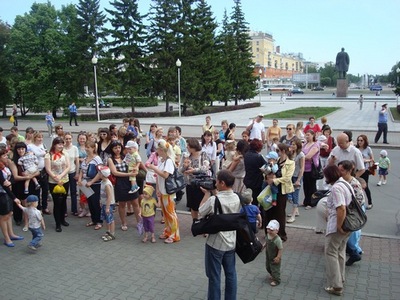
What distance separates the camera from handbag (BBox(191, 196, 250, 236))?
4.46 metres

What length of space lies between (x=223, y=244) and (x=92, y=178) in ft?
13.4

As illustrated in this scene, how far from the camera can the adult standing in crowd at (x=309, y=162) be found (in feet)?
29.5

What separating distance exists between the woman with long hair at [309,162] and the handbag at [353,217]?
370 cm

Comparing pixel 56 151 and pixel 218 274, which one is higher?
pixel 56 151

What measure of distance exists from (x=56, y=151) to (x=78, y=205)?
2.07 metres

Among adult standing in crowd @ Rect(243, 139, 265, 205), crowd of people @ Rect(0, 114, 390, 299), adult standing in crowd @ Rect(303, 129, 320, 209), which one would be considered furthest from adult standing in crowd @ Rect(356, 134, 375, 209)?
adult standing in crowd @ Rect(243, 139, 265, 205)

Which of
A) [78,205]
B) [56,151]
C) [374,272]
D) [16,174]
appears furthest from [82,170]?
[374,272]

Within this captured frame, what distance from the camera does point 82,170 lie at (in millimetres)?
8031

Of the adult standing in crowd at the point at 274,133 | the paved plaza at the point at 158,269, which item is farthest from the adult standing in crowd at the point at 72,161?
the adult standing in crowd at the point at 274,133

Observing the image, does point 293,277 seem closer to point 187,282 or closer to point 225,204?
point 187,282

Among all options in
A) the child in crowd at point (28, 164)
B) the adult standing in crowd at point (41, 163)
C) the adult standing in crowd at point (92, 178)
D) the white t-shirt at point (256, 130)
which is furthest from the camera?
the white t-shirt at point (256, 130)

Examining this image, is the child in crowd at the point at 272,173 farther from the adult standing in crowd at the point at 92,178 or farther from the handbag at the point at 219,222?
the adult standing in crowd at the point at 92,178

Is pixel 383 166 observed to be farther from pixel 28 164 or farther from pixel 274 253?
pixel 28 164

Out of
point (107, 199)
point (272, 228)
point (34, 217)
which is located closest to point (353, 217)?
point (272, 228)
